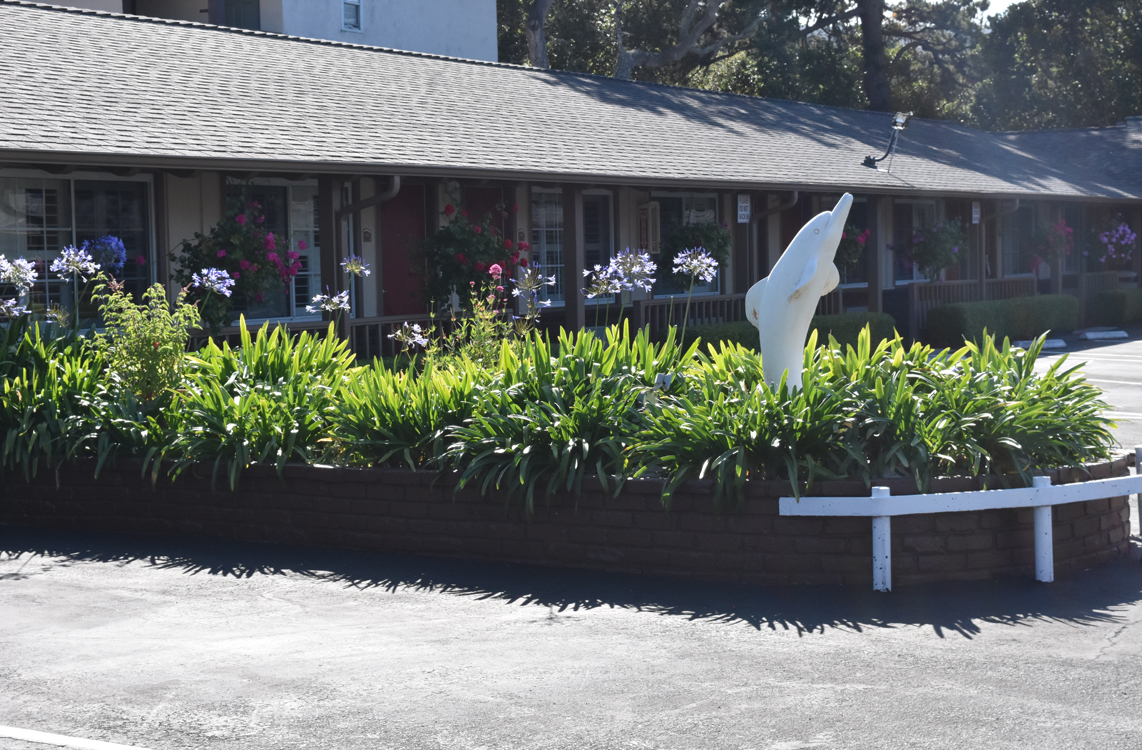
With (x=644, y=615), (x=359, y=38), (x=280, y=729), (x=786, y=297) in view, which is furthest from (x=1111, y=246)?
(x=280, y=729)

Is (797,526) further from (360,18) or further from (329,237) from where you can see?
(360,18)

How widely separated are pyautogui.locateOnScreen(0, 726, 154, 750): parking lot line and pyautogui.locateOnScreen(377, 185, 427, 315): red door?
1272 cm

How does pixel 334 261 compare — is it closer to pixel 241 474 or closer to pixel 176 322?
pixel 176 322

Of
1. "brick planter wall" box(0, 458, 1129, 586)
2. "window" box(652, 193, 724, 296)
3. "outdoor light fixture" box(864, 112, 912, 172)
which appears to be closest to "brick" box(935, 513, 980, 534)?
"brick planter wall" box(0, 458, 1129, 586)

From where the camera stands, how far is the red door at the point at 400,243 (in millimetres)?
17531

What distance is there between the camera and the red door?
1753 centimetres

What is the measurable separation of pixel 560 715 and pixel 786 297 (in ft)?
12.7

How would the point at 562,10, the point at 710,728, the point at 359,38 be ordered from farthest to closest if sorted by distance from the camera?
the point at 562,10, the point at 359,38, the point at 710,728

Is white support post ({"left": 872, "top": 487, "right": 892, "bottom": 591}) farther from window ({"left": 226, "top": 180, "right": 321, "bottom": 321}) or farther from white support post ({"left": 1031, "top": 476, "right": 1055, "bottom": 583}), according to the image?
window ({"left": 226, "top": 180, "right": 321, "bottom": 321})

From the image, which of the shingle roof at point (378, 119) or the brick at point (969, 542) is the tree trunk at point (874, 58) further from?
the brick at point (969, 542)

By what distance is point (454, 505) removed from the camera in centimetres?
780

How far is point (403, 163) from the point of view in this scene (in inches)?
562

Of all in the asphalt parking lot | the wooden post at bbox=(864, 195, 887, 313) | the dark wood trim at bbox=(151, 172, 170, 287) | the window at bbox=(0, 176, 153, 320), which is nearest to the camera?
the asphalt parking lot

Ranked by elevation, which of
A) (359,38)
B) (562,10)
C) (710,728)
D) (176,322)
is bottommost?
(710,728)
